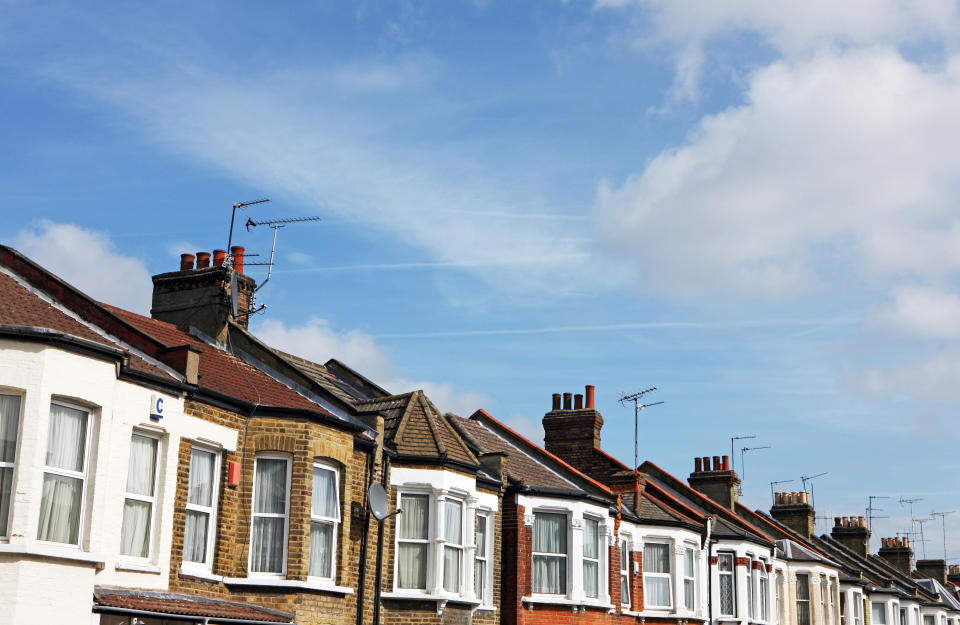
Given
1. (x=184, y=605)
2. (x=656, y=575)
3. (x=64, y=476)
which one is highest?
(x=64, y=476)

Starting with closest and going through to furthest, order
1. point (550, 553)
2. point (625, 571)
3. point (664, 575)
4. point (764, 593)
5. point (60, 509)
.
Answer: point (60, 509), point (550, 553), point (625, 571), point (664, 575), point (764, 593)

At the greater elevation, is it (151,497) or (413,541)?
(151,497)

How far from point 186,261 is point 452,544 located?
30.5 ft

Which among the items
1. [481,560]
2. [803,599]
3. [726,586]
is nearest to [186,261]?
[481,560]

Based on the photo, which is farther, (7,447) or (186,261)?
(186,261)

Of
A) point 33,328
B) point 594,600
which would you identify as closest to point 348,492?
point 33,328

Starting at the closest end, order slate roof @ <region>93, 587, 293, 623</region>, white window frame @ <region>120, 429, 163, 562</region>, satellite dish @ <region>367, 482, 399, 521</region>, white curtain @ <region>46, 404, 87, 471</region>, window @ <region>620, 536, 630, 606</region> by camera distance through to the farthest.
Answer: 1. white curtain @ <region>46, 404, 87, 471</region>
2. slate roof @ <region>93, 587, 293, 623</region>
3. white window frame @ <region>120, 429, 163, 562</region>
4. satellite dish @ <region>367, 482, 399, 521</region>
5. window @ <region>620, 536, 630, 606</region>

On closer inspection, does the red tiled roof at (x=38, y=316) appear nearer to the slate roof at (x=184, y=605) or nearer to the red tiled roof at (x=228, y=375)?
the red tiled roof at (x=228, y=375)

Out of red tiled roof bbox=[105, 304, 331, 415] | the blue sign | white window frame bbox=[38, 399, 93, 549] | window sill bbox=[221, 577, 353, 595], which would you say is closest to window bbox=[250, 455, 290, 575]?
window sill bbox=[221, 577, 353, 595]

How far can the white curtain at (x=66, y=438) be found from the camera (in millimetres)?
16078

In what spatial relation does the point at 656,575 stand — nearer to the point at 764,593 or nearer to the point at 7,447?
the point at 764,593

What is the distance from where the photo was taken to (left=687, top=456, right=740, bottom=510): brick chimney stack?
4284 centimetres

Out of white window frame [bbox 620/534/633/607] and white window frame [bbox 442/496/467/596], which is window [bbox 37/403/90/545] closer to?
white window frame [bbox 442/496/467/596]

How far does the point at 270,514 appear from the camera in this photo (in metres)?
20.0
